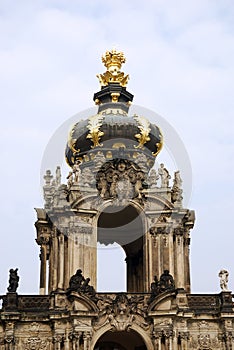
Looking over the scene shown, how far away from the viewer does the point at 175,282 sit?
3406cm

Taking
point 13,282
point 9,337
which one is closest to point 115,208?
point 13,282

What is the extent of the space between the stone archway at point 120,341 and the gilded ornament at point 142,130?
8135 mm

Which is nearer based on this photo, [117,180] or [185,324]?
[185,324]

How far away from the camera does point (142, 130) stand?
37188 mm

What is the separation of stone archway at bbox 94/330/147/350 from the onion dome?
7391mm

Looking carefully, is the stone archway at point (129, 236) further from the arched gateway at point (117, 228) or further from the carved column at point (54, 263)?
the carved column at point (54, 263)

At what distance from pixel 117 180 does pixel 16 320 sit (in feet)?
23.5

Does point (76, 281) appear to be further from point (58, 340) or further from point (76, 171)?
point (76, 171)

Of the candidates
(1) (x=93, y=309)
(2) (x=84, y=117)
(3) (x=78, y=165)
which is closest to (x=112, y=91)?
(2) (x=84, y=117)

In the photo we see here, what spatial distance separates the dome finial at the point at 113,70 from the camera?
39.2 meters

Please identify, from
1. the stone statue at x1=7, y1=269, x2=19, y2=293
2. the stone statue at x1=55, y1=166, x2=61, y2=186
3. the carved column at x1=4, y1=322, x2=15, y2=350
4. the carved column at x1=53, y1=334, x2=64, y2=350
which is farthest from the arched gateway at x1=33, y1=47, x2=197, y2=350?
the carved column at x1=4, y1=322, x2=15, y2=350

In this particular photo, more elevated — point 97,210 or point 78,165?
point 78,165

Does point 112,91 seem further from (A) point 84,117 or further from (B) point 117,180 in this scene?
(B) point 117,180

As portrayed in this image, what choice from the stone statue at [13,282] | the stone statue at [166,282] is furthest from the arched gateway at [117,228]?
the stone statue at [13,282]
